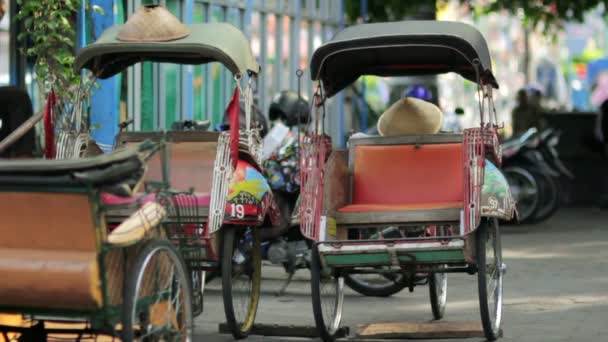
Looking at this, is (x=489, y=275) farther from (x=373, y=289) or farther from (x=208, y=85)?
(x=208, y=85)

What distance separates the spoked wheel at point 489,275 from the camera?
839 cm

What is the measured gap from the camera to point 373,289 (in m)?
10.8

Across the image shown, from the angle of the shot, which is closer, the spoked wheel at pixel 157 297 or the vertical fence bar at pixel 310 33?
the spoked wheel at pixel 157 297

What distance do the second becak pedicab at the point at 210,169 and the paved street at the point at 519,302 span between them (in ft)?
1.69

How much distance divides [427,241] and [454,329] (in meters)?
0.93

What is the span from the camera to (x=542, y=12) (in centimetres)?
2158

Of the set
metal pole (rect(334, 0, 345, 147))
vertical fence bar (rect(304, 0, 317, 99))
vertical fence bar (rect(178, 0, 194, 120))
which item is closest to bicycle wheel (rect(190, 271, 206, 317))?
vertical fence bar (rect(178, 0, 194, 120))

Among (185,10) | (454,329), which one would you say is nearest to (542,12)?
(185,10)

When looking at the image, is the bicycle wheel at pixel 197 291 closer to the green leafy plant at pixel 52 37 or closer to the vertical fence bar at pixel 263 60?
the green leafy plant at pixel 52 37

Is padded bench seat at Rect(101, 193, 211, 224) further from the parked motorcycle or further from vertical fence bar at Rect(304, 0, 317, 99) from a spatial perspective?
the parked motorcycle

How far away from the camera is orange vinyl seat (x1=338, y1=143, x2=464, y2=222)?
31.0 ft

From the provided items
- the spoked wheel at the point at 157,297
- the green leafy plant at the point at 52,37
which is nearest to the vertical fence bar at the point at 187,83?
the green leafy plant at the point at 52,37

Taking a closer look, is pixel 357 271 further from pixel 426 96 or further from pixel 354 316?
pixel 426 96

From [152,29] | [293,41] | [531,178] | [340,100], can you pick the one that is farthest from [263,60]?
[152,29]
